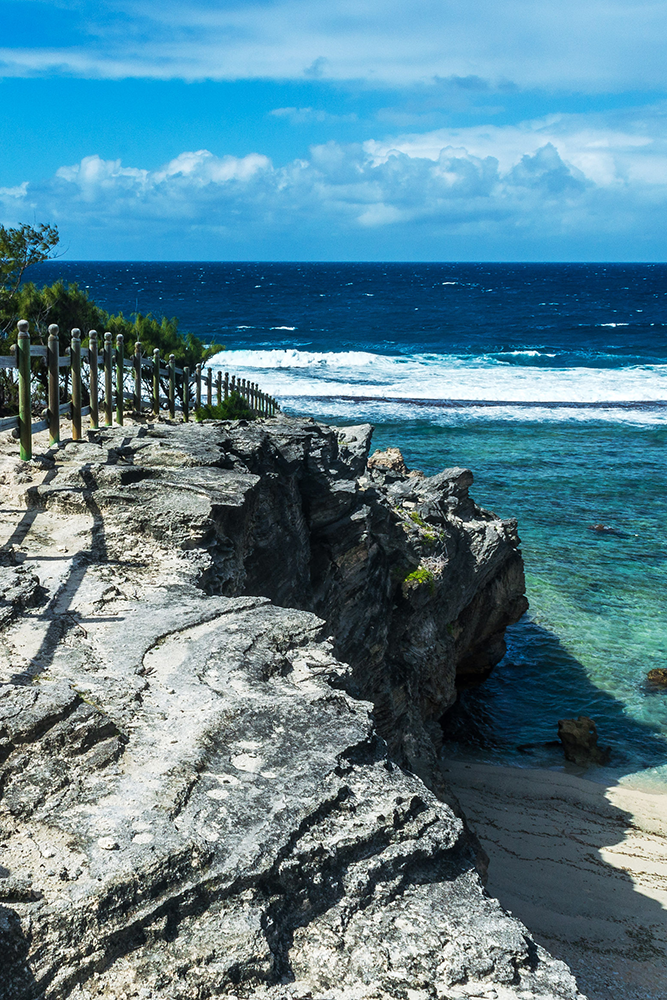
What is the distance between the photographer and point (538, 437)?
38.6 metres

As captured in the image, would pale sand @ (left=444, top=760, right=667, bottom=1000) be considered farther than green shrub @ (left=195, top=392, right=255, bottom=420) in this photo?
No

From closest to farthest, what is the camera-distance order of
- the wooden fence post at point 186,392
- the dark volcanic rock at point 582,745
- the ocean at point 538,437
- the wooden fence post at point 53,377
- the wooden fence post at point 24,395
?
the wooden fence post at point 24,395, the wooden fence post at point 53,377, the dark volcanic rock at point 582,745, the ocean at point 538,437, the wooden fence post at point 186,392

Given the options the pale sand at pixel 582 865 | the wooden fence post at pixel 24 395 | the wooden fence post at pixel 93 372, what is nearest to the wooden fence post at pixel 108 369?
the wooden fence post at pixel 93 372

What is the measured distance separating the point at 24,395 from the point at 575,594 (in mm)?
15638

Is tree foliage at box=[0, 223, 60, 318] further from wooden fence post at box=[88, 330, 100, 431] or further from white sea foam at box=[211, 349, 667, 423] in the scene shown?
white sea foam at box=[211, 349, 667, 423]

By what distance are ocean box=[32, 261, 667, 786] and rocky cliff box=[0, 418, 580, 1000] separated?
10.2 metres

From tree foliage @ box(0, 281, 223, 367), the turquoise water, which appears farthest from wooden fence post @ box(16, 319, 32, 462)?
the turquoise water

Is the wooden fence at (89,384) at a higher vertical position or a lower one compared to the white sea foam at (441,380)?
higher

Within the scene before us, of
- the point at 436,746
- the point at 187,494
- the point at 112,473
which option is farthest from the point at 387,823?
the point at 436,746

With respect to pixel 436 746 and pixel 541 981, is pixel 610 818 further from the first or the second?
pixel 541 981

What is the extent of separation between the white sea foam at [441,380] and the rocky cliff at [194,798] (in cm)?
3580

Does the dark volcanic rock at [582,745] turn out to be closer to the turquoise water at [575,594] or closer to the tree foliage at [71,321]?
the turquoise water at [575,594]

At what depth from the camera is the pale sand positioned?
9.99 meters

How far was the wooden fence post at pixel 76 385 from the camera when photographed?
39.8 ft
